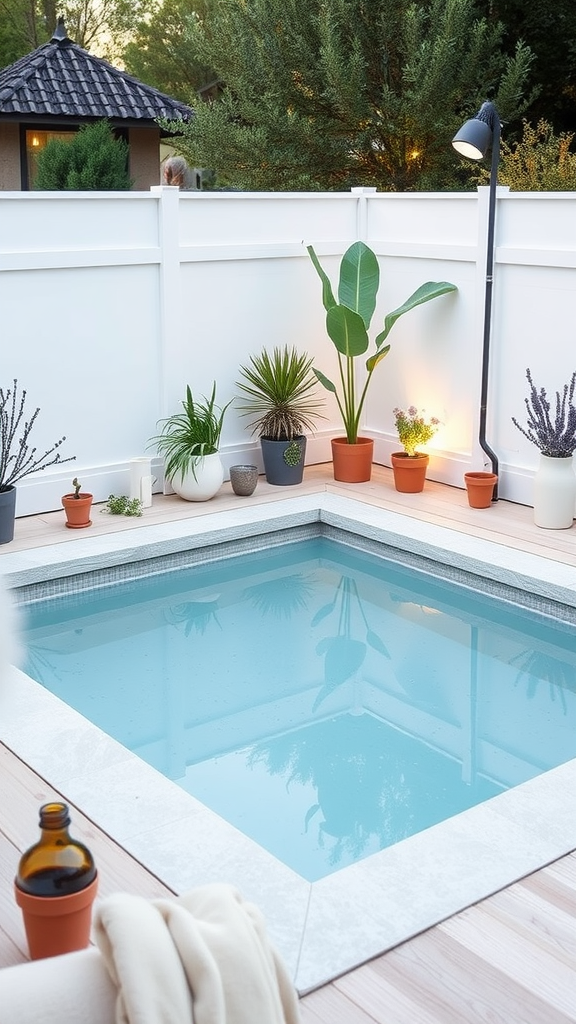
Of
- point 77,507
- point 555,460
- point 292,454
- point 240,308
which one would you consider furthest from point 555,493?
point 77,507

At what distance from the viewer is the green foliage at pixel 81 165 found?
11423 millimetres

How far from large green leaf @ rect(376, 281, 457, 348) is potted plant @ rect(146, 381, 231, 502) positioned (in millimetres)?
1219

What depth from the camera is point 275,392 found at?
7.40 m

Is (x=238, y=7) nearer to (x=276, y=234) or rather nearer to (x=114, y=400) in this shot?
(x=276, y=234)

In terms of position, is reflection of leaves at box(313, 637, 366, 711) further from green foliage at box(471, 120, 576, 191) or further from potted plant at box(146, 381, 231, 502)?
green foliage at box(471, 120, 576, 191)

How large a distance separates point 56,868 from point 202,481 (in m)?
4.54

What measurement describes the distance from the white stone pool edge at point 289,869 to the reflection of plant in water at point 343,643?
1.26 m

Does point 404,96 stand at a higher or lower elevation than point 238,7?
lower

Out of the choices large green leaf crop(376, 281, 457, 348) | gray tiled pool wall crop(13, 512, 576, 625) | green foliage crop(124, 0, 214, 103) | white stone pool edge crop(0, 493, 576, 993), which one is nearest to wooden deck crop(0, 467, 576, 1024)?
white stone pool edge crop(0, 493, 576, 993)

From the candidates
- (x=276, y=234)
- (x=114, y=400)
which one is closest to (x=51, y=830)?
(x=114, y=400)

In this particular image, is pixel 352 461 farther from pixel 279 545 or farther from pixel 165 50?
pixel 165 50

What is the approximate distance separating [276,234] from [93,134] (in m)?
5.25

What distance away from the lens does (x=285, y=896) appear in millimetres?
3076

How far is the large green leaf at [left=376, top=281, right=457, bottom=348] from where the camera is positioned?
23.2 feet
